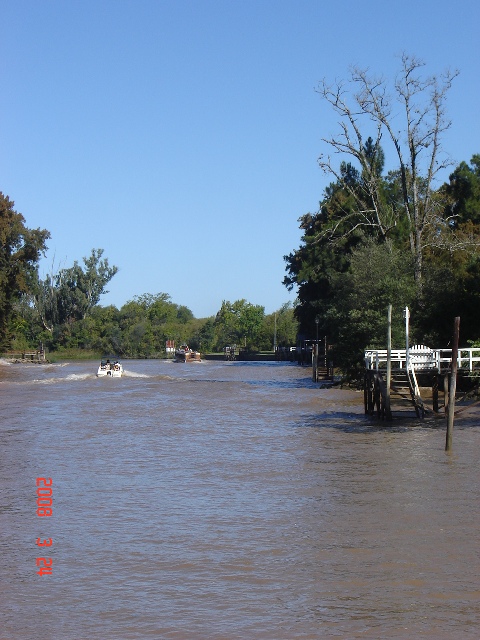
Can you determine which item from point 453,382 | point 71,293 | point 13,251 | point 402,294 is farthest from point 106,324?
point 453,382

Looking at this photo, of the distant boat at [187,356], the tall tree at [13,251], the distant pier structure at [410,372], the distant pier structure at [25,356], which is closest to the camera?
the distant pier structure at [410,372]

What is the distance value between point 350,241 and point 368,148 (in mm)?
6752

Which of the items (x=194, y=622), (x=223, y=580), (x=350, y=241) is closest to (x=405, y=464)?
(x=223, y=580)

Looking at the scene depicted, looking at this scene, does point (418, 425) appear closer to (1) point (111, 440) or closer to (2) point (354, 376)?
(1) point (111, 440)

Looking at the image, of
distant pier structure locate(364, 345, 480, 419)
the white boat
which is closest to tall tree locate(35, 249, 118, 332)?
the white boat

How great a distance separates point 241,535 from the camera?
1243cm

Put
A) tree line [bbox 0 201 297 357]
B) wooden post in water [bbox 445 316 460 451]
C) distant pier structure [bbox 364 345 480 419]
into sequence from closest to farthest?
wooden post in water [bbox 445 316 460 451]
distant pier structure [bbox 364 345 480 419]
tree line [bbox 0 201 297 357]

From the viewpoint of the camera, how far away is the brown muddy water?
8984mm

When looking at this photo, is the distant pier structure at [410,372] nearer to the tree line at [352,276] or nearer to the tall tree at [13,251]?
the tree line at [352,276]

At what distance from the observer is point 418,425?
2644 centimetres

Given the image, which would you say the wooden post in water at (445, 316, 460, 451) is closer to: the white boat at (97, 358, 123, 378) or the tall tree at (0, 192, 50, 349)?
the white boat at (97, 358, 123, 378)

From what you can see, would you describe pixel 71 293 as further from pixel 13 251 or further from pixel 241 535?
pixel 241 535

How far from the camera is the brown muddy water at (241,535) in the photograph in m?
8.98

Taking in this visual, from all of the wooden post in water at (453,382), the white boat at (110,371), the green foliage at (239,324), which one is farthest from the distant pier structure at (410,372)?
the green foliage at (239,324)
